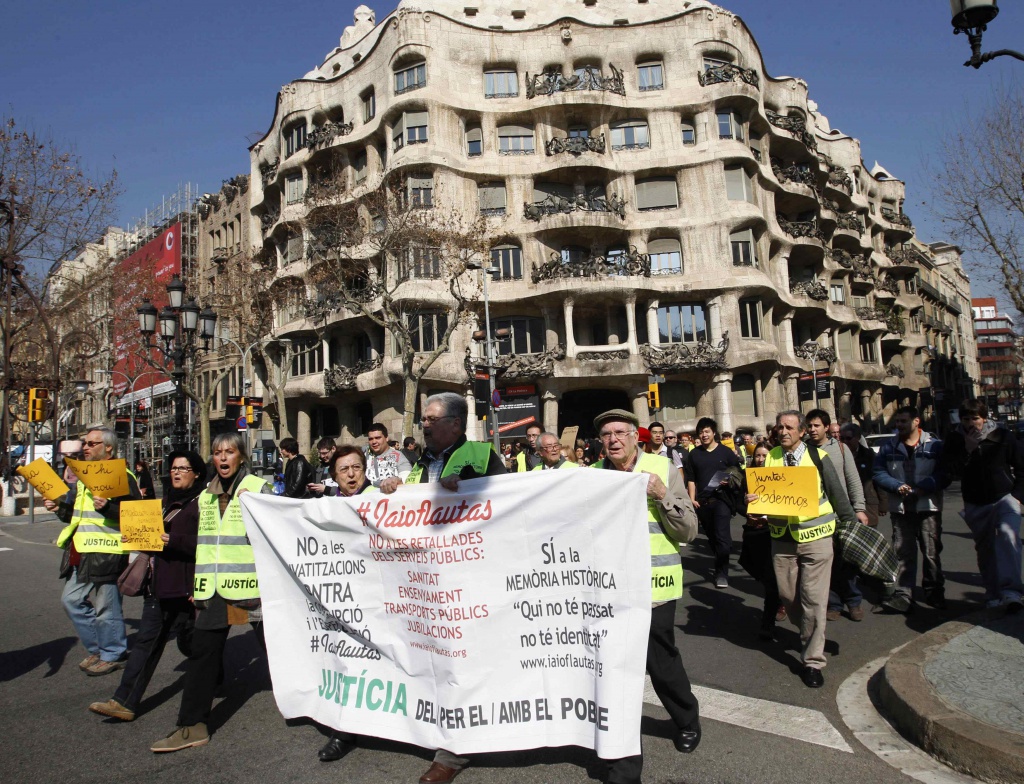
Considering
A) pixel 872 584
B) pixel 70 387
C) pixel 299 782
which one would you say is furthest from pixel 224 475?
pixel 70 387

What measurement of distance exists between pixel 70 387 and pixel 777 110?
44627 mm

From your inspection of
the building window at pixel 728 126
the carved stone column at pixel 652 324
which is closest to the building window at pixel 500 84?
the building window at pixel 728 126

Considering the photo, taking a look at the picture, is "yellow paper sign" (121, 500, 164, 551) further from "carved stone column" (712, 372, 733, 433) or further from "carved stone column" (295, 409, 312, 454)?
"carved stone column" (295, 409, 312, 454)

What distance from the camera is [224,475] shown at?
4.96m

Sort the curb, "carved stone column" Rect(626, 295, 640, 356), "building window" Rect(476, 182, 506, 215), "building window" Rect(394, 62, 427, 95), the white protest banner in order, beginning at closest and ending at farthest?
the curb → the white protest banner → "carved stone column" Rect(626, 295, 640, 356) → "building window" Rect(394, 62, 427, 95) → "building window" Rect(476, 182, 506, 215)

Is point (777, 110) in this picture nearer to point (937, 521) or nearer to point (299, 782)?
point (937, 521)

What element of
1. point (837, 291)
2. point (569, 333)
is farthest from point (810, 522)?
point (837, 291)

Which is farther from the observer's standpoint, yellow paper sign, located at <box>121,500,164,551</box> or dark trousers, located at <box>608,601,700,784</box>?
yellow paper sign, located at <box>121,500,164,551</box>

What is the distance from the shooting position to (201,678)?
4426 millimetres

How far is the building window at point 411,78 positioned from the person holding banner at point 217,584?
31504 millimetres

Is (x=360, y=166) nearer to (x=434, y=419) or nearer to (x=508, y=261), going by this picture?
(x=508, y=261)

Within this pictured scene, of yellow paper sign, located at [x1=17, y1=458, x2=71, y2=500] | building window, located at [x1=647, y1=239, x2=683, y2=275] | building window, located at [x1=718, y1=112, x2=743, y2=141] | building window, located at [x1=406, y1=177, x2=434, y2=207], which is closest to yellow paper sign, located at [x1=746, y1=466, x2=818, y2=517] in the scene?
yellow paper sign, located at [x1=17, y1=458, x2=71, y2=500]

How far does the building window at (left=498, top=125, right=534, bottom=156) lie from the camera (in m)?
34.1

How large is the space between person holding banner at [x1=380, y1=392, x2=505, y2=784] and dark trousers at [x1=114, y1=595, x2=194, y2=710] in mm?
1879
